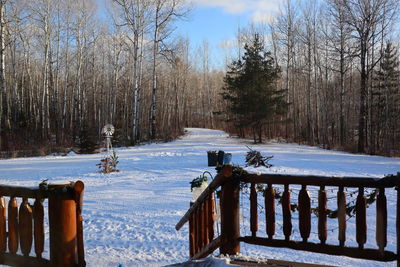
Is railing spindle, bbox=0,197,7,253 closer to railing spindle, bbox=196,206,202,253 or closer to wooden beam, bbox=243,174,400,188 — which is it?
railing spindle, bbox=196,206,202,253

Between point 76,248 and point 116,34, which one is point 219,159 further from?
point 116,34

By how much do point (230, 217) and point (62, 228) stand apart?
1.67 metres

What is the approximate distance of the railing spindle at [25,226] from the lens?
2939mm

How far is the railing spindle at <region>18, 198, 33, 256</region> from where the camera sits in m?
2.94

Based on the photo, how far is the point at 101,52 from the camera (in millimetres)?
33312

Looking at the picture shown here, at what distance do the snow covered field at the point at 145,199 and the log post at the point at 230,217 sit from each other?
1.62 meters

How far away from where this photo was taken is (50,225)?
2.88m

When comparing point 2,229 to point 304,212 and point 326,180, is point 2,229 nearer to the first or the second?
point 304,212

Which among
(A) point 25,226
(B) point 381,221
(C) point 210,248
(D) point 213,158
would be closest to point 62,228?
(A) point 25,226

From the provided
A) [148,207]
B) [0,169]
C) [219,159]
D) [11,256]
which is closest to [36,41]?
[0,169]

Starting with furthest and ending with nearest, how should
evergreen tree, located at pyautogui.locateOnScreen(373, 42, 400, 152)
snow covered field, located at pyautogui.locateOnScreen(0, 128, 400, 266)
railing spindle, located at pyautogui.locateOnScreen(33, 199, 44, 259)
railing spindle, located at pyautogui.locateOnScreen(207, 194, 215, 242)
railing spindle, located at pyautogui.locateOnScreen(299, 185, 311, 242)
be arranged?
evergreen tree, located at pyautogui.locateOnScreen(373, 42, 400, 152), snow covered field, located at pyautogui.locateOnScreen(0, 128, 400, 266), railing spindle, located at pyautogui.locateOnScreen(207, 194, 215, 242), railing spindle, located at pyautogui.locateOnScreen(299, 185, 311, 242), railing spindle, located at pyautogui.locateOnScreen(33, 199, 44, 259)

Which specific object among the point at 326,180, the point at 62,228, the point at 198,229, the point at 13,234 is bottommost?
the point at 198,229

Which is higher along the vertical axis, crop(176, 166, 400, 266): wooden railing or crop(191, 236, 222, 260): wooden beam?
crop(176, 166, 400, 266): wooden railing

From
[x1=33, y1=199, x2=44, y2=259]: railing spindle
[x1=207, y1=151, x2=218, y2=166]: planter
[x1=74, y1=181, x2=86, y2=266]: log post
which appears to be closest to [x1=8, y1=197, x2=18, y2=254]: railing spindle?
[x1=33, y1=199, x2=44, y2=259]: railing spindle
